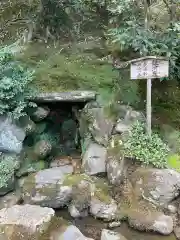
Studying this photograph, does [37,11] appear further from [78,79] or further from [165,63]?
[165,63]

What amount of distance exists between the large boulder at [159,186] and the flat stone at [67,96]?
228cm

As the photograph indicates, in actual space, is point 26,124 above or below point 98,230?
above

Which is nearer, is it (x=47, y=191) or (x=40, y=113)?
(x=47, y=191)

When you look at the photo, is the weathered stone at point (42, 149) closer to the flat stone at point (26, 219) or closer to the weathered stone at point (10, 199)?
the weathered stone at point (10, 199)

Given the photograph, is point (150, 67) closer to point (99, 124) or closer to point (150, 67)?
point (150, 67)

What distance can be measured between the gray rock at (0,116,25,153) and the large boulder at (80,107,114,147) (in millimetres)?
1574

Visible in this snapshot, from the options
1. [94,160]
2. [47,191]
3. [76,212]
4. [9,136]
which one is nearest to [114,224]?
[76,212]

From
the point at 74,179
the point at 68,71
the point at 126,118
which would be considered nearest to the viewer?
the point at 74,179

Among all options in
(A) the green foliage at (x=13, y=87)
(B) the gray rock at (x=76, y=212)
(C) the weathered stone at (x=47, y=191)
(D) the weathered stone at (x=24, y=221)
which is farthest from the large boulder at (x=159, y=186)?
(A) the green foliage at (x=13, y=87)

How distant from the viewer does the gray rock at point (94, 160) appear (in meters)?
6.98

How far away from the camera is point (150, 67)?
6.48 metres

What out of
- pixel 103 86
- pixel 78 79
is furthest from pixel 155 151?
pixel 78 79

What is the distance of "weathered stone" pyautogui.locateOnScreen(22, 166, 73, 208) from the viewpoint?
6.36 m

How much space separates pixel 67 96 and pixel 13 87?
1.24m
